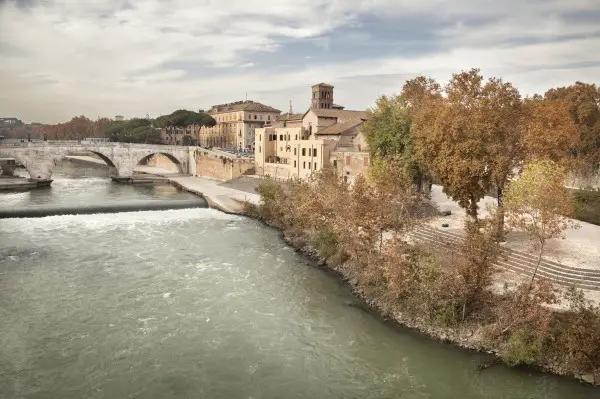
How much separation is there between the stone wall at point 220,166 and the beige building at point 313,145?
1.47 meters

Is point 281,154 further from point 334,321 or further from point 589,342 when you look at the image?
point 589,342

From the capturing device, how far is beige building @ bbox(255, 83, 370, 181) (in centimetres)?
3856

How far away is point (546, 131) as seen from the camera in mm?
19516

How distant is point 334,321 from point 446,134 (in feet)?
32.1

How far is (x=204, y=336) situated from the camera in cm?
1627

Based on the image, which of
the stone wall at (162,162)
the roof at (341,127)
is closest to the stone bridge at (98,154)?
the stone wall at (162,162)

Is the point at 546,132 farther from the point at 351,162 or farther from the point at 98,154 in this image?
the point at 98,154

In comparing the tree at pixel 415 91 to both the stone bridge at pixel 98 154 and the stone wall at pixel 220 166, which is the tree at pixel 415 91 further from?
the stone bridge at pixel 98 154

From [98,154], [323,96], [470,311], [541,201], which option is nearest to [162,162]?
[98,154]

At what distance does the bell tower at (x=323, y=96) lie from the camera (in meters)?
67.4

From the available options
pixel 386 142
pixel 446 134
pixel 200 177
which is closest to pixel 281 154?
pixel 200 177

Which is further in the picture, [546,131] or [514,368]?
[546,131]

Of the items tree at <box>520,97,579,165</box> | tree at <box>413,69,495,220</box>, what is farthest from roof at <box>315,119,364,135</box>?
tree at <box>520,97,579,165</box>

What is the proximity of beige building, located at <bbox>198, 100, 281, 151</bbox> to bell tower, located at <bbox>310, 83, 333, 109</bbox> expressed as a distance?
1684 cm
